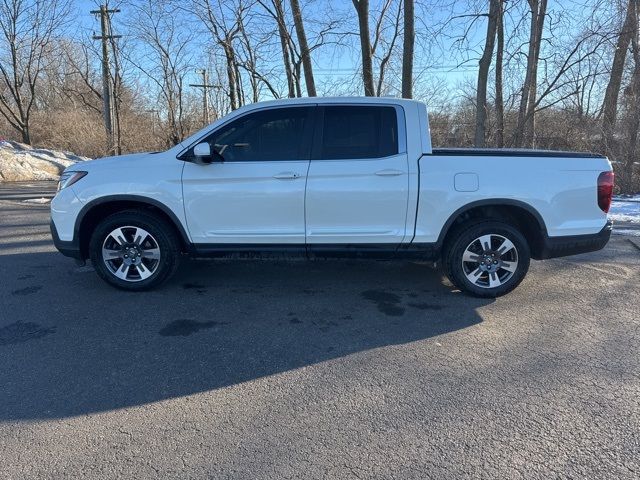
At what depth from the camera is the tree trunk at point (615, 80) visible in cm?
1281

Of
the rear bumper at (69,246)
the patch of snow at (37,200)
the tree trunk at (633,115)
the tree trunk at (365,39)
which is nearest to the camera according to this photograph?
the rear bumper at (69,246)

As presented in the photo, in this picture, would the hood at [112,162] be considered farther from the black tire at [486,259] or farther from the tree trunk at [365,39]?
the tree trunk at [365,39]

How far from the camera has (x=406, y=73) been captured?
12.1 meters

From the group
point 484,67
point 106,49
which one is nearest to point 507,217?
point 484,67

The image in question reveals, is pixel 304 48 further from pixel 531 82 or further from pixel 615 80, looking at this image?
pixel 615 80

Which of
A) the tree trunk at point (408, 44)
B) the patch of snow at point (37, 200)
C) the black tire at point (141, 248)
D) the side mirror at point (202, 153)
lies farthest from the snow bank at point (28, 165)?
the side mirror at point (202, 153)

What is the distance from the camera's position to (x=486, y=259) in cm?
479

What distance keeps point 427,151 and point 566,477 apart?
313cm

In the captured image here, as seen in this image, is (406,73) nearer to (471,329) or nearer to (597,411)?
(471,329)

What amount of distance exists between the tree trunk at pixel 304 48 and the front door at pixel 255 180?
10200mm

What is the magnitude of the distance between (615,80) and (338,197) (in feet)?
42.4

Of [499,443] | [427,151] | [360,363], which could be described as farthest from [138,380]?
[427,151]

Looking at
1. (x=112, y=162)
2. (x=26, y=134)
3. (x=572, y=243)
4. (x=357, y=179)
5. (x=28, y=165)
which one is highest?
(x=26, y=134)

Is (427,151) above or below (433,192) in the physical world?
above
